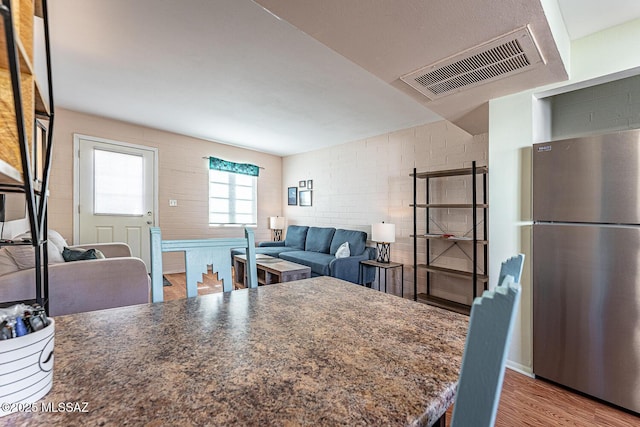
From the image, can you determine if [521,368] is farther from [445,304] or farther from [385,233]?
[385,233]

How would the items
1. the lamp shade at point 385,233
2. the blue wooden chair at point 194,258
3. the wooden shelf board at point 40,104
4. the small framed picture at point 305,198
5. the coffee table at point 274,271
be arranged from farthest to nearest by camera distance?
1. the small framed picture at point 305,198
2. the lamp shade at point 385,233
3. the coffee table at point 274,271
4. the blue wooden chair at point 194,258
5. the wooden shelf board at point 40,104

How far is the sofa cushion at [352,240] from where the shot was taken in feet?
13.7

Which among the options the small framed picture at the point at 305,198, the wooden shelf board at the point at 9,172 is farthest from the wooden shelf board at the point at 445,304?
the wooden shelf board at the point at 9,172

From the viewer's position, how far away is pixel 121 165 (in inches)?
169

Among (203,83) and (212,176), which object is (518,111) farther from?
(212,176)

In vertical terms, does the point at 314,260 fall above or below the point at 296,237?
below

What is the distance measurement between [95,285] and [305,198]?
393cm

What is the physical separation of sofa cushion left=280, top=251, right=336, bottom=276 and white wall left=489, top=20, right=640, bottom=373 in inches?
81.4

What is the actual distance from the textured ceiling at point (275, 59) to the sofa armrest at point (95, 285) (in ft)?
5.66

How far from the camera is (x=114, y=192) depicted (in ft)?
13.9

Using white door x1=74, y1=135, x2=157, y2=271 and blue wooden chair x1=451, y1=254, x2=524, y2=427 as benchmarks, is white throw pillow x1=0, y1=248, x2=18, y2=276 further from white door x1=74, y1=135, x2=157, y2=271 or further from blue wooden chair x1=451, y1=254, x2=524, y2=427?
blue wooden chair x1=451, y1=254, x2=524, y2=427

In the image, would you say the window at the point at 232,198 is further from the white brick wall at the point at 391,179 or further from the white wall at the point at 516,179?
the white wall at the point at 516,179

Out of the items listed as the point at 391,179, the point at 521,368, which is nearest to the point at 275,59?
the point at 391,179

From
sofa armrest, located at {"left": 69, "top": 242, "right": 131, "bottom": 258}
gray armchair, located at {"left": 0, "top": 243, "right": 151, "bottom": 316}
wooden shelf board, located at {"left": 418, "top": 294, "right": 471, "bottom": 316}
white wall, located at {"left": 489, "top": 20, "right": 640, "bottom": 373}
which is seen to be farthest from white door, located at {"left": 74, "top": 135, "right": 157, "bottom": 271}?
white wall, located at {"left": 489, "top": 20, "right": 640, "bottom": 373}
